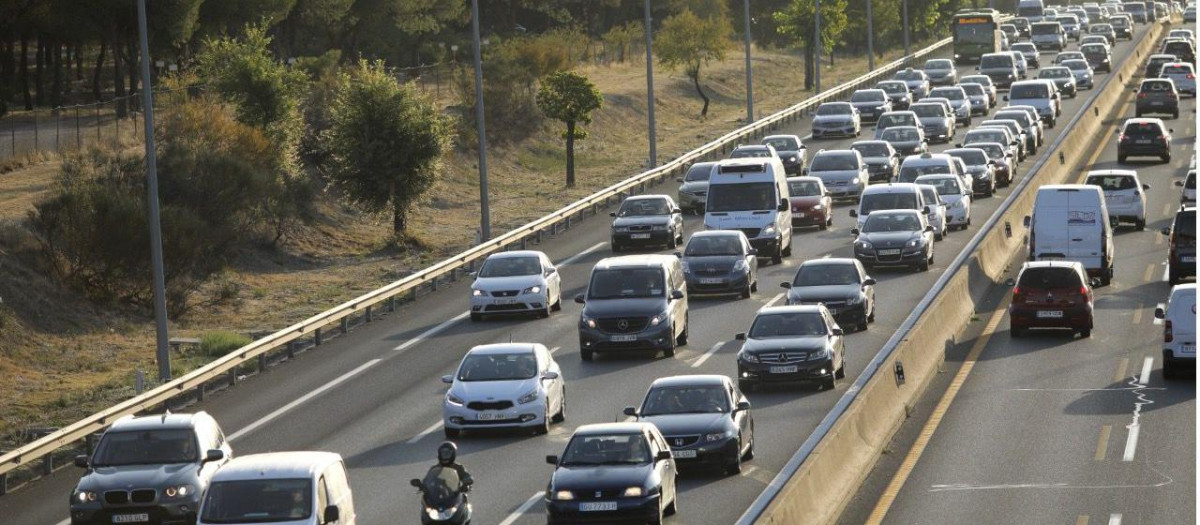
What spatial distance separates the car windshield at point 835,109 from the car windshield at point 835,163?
17.5m

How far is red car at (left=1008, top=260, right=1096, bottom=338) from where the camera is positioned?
39125 mm

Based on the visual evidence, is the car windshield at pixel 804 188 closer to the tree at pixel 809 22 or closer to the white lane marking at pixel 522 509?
the white lane marking at pixel 522 509

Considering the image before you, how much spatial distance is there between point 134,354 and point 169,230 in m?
5.13

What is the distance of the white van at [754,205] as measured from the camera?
48.0m

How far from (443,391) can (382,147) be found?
88.8ft

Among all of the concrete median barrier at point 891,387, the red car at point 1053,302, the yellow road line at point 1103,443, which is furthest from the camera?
the red car at point 1053,302

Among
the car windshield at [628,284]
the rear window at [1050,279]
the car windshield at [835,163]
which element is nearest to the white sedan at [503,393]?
the car windshield at [628,284]

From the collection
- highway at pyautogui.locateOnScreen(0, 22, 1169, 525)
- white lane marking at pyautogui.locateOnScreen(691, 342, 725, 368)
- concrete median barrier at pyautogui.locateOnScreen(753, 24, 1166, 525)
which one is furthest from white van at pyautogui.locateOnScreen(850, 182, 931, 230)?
white lane marking at pyautogui.locateOnScreen(691, 342, 725, 368)

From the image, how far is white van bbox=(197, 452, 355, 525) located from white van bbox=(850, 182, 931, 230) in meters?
30.5

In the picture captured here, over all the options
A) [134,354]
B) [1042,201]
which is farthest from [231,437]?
[1042,201]

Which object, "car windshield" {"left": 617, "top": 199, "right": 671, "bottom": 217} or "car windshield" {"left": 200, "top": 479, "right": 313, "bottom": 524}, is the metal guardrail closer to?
"car windshield" {"left": 617, "top": 199, "right": 671, "bottom": 217}

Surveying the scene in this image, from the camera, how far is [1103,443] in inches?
1125

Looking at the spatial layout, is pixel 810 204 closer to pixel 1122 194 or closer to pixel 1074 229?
pixel 1122 194

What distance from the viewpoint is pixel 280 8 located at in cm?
8331
